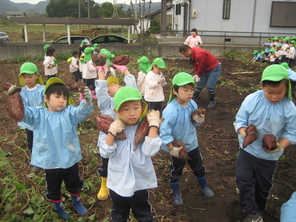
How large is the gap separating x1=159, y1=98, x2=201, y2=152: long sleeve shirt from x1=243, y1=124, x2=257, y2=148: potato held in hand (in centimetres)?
69

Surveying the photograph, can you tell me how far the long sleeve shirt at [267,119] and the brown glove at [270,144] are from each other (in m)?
0.18

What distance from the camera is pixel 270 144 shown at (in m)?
2.65

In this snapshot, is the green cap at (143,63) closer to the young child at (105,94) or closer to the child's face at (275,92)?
the young child at (105,94)

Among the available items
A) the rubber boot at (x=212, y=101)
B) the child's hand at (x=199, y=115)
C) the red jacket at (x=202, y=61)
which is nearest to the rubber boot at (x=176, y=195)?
the child's hand at (x=199, y=115)

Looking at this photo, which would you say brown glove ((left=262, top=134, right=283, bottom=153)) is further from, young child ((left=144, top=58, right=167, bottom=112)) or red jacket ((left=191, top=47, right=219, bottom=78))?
red jacket ((left=191, top=47, right=219, bottom=78))

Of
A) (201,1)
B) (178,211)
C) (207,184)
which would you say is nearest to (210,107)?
(207,184)

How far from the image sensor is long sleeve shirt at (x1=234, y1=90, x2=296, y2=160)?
2820 millimetres

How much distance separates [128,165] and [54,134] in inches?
38.9

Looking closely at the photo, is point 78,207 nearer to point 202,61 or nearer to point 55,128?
point 55,128

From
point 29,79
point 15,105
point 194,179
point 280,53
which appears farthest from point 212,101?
point 280,53

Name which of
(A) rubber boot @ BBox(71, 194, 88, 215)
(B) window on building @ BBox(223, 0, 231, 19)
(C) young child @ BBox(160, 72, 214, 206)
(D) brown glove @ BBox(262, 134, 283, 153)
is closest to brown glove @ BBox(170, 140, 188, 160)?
(C) young child @ BBox(160, 72, 214, 206)

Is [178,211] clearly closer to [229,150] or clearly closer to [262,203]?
[262,203]

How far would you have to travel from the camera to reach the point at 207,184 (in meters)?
4.09

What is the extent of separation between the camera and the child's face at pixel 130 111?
2.37m
